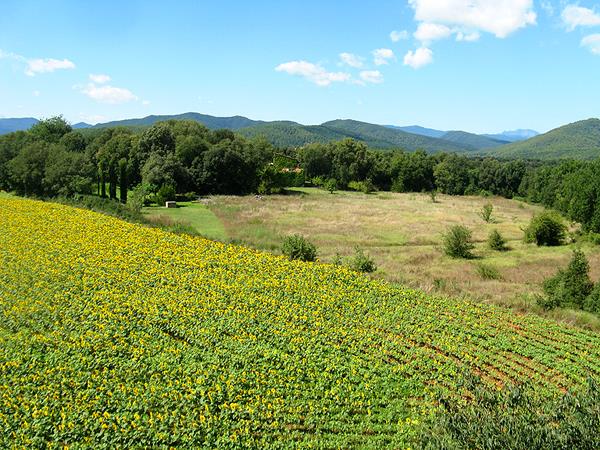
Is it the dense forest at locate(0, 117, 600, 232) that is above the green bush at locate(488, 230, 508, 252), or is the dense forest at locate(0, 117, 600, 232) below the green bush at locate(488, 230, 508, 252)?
above

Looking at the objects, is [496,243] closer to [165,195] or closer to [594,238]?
[594,238]

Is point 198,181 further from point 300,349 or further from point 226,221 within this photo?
point 300,349

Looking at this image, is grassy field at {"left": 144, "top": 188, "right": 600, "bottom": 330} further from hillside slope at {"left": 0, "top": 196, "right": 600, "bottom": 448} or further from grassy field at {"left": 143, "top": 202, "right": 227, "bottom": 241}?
hillside slope at {"left": 0, "top": 196, "right": 600, "bottom": 448}

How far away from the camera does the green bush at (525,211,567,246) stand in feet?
141

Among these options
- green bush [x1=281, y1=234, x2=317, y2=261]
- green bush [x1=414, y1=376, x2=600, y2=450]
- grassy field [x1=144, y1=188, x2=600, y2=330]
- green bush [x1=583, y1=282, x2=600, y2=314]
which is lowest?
grassy field [x1=144, y1=188, x2=600, y2=330]

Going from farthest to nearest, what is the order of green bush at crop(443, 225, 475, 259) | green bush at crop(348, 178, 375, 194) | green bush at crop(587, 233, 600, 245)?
green bush at crop(348, 178, 375, 194), green bush at crop(587, 233, 600, 245), green bush at crop(443, 225, 475, 259)

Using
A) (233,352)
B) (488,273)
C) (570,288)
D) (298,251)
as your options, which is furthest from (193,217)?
(570,288)

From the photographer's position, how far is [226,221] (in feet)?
162

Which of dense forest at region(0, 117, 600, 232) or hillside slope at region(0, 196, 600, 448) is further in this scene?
dense forest at region(0, 117, 600, 232)

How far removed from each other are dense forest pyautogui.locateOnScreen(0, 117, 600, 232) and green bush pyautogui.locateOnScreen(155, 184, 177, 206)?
0.47 meters

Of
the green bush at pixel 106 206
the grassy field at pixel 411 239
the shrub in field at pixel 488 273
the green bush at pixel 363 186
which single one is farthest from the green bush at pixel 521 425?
the green bush at pixel 363 186

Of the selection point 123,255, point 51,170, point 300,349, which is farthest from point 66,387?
point 51,170

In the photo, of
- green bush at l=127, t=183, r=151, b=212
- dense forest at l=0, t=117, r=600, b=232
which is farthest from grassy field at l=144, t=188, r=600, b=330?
dense forest at l=0, t=117, r=600, b=232

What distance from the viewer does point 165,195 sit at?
6188 cm
